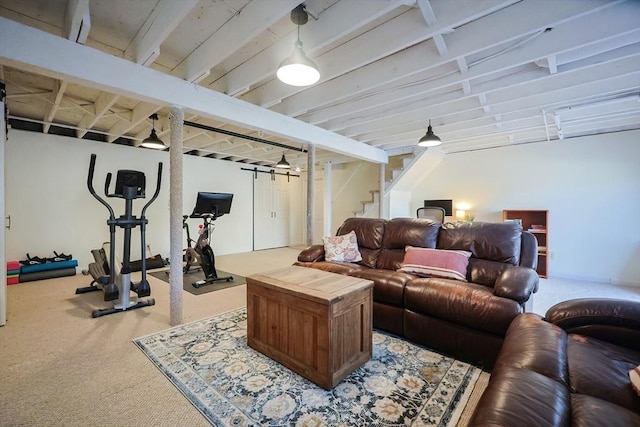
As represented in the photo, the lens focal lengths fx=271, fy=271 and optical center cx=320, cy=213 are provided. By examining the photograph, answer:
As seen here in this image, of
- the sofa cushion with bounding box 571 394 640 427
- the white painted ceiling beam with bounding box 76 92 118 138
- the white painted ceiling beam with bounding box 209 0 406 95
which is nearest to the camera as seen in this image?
the sofa cushion with bounding box 571 394 640 427

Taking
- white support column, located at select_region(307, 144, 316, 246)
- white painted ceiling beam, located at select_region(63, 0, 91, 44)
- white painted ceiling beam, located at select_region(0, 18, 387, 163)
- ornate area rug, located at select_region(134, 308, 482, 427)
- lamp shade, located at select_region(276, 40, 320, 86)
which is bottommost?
ornate area rug, located at select_region(134, 308, 482, 427)

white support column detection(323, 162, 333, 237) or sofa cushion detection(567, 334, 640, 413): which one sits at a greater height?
white support column detection(323, 162, 333, 237)

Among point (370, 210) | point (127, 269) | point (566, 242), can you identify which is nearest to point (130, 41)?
point (127, 269)

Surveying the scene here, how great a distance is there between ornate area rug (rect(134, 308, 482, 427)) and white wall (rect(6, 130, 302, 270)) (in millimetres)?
3726

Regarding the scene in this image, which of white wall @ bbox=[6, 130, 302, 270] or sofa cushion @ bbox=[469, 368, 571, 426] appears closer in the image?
sofa cushion @ bbox=[469, 368, 571, 426]

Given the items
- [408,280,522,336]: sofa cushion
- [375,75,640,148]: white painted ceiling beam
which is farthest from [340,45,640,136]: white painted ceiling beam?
[408,280,522,336]: sofa cushion

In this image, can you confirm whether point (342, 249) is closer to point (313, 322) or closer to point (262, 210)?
point (313, 322)

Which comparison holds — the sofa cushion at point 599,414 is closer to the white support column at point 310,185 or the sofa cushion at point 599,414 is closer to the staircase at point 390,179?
the white support column at point 310,185

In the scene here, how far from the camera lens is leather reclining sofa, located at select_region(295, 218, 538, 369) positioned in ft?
6.45

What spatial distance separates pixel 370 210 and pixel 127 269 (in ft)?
16.1

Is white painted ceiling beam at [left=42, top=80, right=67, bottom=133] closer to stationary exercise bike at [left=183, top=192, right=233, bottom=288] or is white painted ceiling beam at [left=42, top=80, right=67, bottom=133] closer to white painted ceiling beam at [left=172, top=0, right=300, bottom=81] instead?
white painted ceiling beam at [left=172, top=0, right=300, bottom=81]

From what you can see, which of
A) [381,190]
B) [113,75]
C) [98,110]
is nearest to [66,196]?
[98,110]

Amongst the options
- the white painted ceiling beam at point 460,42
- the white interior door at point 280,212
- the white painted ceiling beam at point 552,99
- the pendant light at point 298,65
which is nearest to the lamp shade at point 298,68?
the pendant light at point 298,65

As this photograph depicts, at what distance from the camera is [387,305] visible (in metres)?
2.49
